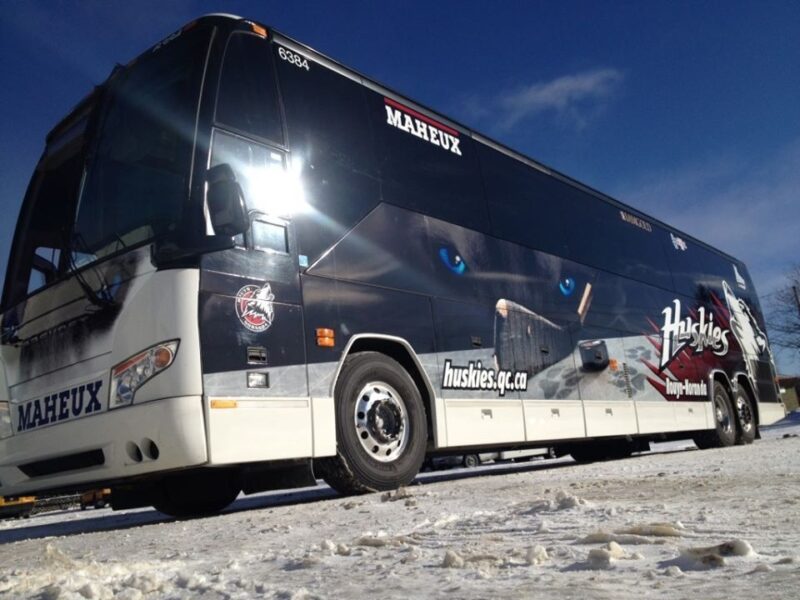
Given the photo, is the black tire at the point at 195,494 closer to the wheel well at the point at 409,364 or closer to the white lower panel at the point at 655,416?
the wheel well at the point at 409,364

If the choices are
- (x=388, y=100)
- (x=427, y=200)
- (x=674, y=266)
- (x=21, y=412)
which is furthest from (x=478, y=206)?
(x=674, y=266)

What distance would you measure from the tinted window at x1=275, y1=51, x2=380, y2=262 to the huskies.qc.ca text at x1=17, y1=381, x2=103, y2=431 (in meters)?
1.88

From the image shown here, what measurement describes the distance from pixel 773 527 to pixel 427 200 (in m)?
5.06

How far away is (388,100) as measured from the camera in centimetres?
719

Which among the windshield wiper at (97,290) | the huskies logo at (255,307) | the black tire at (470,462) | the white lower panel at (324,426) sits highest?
the windshield wiper at (97,290)

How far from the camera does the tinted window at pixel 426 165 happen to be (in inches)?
268

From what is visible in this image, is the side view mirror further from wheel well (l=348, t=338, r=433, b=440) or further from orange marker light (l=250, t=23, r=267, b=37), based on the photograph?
wheel well (l=348, t=338, r=433, b=440)

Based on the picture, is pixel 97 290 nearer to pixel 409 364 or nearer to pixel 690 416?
pixel 409 364

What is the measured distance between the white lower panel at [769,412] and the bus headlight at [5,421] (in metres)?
13.6

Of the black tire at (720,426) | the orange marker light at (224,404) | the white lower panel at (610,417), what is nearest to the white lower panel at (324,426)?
the orange marker light at (224,404)

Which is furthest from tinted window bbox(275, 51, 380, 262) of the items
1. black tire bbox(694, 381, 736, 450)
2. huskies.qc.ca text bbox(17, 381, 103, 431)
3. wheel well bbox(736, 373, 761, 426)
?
wheel well bbox(736, 373, 761, 426)

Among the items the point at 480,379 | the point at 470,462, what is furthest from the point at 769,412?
the point at 480,379

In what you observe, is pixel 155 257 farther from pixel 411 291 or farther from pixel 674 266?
pixel 674 266

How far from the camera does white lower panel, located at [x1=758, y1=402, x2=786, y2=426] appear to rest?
14195 millimetres
